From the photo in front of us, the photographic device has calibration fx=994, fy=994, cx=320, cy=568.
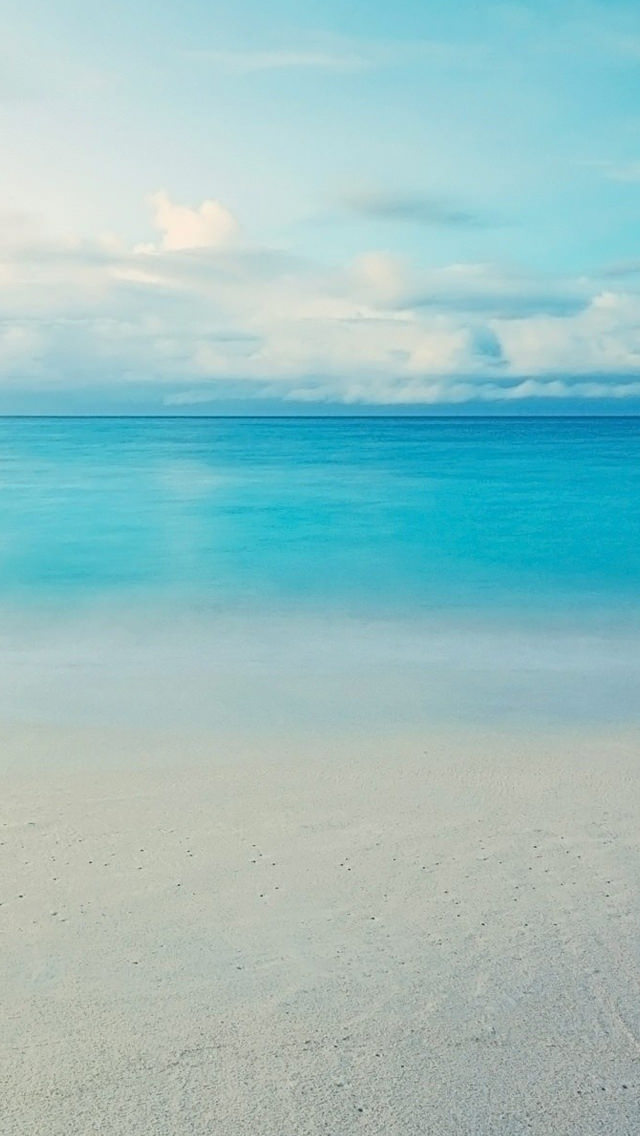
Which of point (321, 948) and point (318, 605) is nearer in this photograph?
point (321, 948)

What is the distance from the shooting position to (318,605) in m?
13.2

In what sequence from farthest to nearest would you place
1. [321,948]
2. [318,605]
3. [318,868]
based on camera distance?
1. [318,605]
2. [318,868]
3. [321,948]

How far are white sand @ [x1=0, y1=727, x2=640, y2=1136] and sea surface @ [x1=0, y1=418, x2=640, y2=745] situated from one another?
159 centimetres

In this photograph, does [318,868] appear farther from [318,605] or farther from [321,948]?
[318,605]

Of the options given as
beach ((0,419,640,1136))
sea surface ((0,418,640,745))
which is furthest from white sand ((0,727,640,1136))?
sea surface ((0,418,640,745))

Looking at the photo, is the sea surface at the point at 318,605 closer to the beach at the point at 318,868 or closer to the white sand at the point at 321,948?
the beach at the point at 318,868

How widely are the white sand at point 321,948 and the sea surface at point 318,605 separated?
1.59 meters

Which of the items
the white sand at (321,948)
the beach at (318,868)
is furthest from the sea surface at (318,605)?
the white sand at (321,948)

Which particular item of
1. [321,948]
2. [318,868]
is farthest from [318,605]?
[321,948]

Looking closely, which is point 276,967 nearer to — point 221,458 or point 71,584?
point 71,584

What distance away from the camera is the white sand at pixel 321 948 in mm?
3500

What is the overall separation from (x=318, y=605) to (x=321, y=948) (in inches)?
352

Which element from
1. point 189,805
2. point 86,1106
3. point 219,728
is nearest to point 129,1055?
point 86,1106

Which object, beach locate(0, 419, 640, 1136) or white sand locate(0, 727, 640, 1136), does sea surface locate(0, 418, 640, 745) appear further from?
white sand locate(0, 727, 640, 1136)
